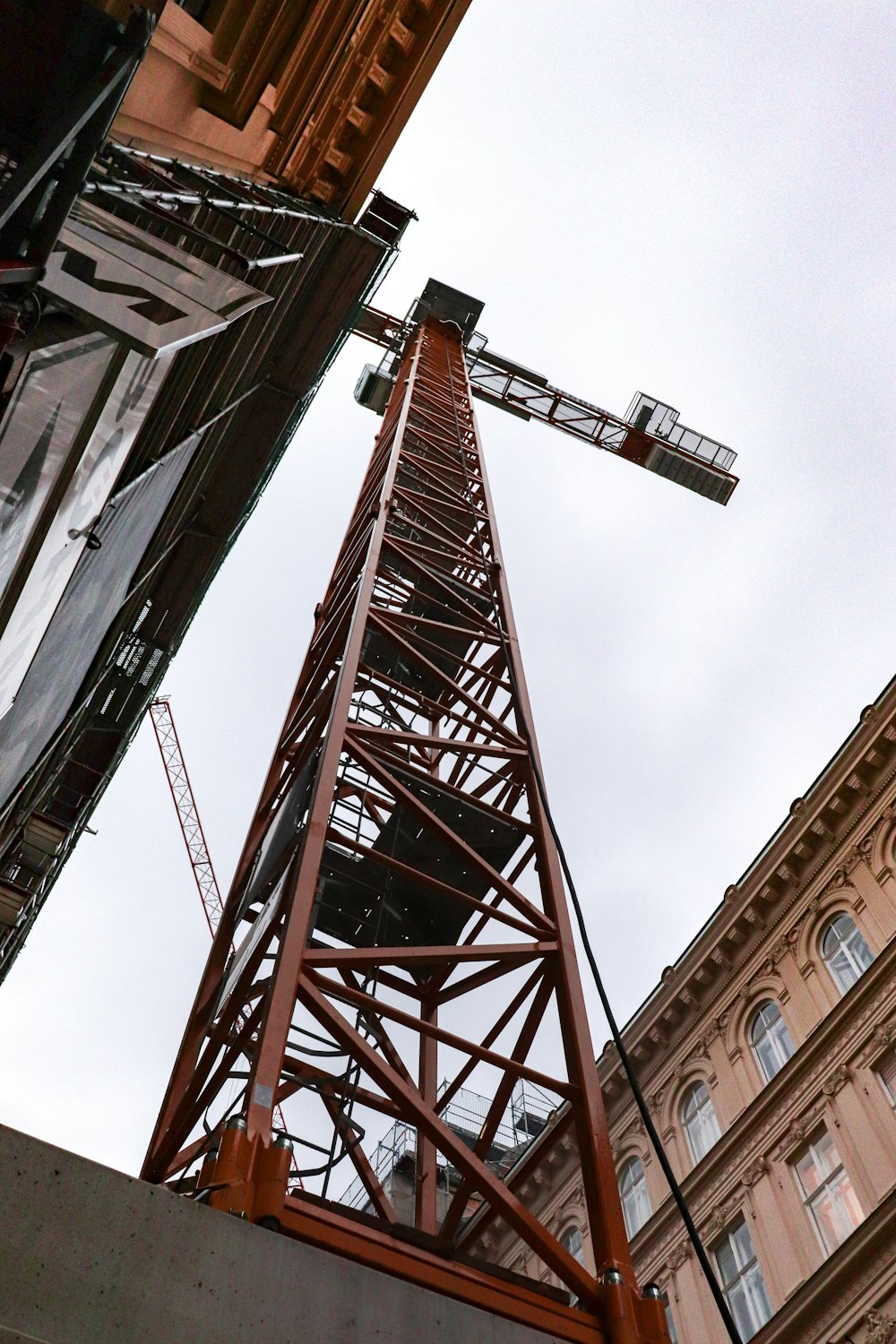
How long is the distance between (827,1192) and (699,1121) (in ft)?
14.0

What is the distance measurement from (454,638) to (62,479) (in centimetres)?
865

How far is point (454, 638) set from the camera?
13.9 m

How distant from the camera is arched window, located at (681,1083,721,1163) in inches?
741

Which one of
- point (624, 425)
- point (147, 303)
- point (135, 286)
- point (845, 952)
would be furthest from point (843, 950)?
point (624, 425)

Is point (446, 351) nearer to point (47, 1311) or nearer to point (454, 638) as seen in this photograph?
point (454, 638)

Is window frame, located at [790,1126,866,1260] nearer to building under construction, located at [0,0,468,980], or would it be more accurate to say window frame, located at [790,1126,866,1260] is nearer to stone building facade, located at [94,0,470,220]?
building under construction, located at [0,0,468,980]

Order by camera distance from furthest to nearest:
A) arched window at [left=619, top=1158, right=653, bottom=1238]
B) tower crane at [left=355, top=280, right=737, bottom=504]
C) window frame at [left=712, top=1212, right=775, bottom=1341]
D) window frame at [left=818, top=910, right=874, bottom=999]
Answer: tower crane at [left=355, top=280, right=737, bottom=504] < arched window at [left=619, top=1158, right=653, bottom=1238] < window frame at [left=818, top=910, right=874, bottom=999] < window frame at [left=712, top=1212, right=775, bottom=1341]

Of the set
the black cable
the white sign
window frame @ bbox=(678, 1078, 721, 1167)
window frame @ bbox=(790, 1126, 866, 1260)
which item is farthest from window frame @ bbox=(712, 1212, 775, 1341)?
the white sign

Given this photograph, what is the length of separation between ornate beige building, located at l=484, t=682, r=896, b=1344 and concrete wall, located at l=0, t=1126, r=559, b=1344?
10.5 meters

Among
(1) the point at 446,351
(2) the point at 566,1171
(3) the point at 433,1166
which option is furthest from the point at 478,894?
(1) the point at 446,351

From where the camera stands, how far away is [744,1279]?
53.2 ft

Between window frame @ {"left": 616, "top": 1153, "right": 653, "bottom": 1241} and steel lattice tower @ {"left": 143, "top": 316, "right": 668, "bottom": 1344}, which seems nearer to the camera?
steel lattice tower @ {"left": 143, "top": 316, "right": 668, "bottom": 1344}

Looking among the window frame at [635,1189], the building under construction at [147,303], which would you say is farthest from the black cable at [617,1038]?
the window frame at [635,1189]

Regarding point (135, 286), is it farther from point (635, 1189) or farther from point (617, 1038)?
point (635, 1189)
